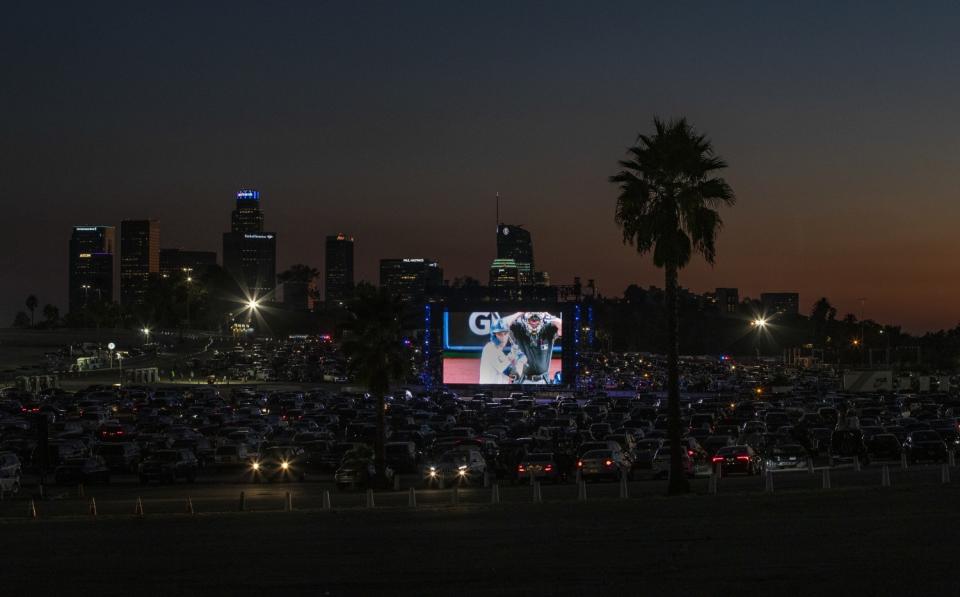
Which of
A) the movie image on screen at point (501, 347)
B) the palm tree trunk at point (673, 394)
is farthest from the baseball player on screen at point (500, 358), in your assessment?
the palm tree trunk at point (673, 394)

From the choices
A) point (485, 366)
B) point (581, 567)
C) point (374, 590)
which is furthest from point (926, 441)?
point (485, 366)

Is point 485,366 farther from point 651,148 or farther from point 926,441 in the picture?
point 651,148

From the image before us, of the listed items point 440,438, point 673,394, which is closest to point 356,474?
point 440,438

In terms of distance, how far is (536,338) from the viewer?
311 ft

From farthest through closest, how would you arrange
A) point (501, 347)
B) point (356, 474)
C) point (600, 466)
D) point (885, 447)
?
point (501, 347) < point (885, 447) < point (356, 474) < point (600, 466)

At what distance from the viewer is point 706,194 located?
3388 cm

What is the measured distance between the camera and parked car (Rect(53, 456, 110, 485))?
42938 mm

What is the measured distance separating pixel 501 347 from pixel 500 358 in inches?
36.0

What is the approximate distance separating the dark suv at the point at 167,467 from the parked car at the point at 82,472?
1704 millimetres

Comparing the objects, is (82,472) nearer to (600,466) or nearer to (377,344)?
(377,344)

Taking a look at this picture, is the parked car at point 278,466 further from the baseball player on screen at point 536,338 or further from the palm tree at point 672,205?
the baseball player on screen at point 536,338

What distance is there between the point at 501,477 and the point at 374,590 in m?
24.0

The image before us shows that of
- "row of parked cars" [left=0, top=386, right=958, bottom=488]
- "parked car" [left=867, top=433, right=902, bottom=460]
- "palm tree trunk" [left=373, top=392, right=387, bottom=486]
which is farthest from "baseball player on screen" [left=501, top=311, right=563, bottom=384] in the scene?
"palm tree trunk" [left=373, top=392, right=387, bottom=486]

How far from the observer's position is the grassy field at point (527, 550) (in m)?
18.1
